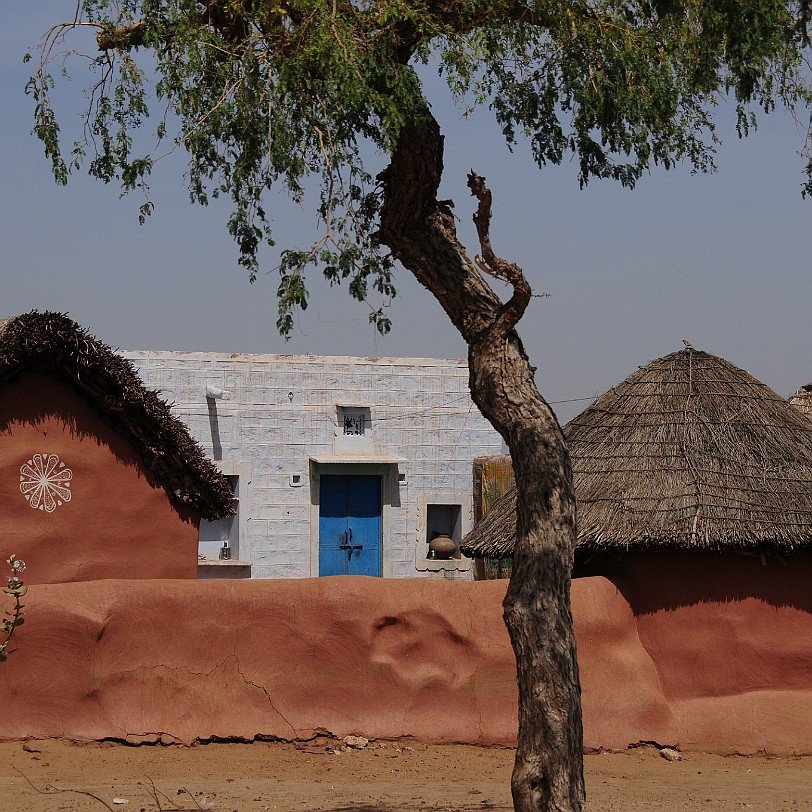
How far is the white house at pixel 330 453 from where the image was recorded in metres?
20.8

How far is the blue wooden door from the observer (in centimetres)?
2169

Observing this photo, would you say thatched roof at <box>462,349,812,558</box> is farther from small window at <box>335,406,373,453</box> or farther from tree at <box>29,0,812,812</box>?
small window at <box>335,406,373,453</box>

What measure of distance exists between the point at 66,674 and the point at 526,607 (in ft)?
15.0

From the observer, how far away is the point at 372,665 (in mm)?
10602

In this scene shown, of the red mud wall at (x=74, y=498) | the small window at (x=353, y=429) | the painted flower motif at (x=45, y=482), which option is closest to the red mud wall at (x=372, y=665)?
the red mud wall at (x=74, y=498)

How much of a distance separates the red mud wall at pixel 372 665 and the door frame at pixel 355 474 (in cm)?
1046

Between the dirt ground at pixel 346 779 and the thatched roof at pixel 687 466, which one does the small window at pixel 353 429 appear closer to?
the thatched roof at pixel 687 466

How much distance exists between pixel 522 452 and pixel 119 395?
5.12 meters

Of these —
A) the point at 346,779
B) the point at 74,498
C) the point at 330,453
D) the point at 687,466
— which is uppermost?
the point at 330,453

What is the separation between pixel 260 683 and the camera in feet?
34.3

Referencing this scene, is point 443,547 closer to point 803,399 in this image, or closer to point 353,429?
point 353,429

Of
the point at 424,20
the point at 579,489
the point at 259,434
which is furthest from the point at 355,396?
the point at 424,20

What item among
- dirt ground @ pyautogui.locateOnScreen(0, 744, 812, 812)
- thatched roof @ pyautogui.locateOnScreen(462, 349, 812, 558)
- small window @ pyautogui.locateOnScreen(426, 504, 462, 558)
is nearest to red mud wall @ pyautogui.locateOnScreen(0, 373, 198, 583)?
dirt ground @ pyautogui.locateOnScreen(0, 744, 812, 812)

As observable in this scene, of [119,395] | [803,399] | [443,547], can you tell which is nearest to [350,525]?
[443,547]
